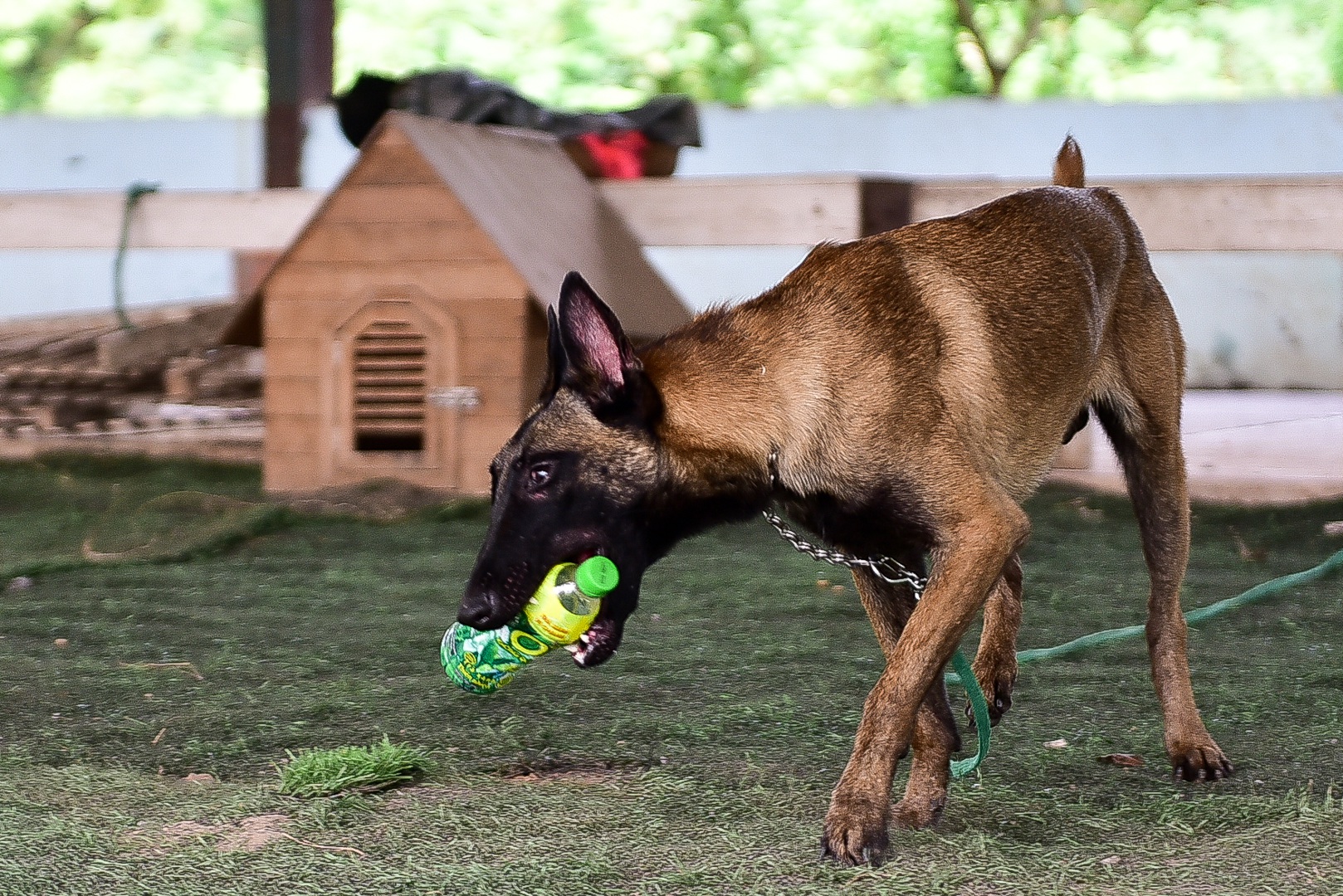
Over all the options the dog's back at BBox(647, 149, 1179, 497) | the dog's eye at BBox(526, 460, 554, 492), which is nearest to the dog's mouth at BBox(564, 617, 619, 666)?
the dog's eye at BBox(526, 460, 554, 492)

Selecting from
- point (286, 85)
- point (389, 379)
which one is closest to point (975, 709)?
point (389, 379)

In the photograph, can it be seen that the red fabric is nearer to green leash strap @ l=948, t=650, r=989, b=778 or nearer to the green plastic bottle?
the green plastic bottle

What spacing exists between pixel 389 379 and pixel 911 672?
4.68 metres

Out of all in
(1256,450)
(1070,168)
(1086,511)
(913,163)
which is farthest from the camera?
(913,163)

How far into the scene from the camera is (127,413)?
349 inches

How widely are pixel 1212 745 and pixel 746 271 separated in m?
12.4

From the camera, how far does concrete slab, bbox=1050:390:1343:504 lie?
7031 millimetres

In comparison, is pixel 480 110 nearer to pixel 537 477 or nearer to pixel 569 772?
pixel 569 772

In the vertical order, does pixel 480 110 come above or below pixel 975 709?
above

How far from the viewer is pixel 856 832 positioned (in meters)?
2.76

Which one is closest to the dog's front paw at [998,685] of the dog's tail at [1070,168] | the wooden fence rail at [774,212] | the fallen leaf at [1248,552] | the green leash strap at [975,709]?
the green leash strap at [975,709]

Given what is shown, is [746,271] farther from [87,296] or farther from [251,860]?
[251,860]

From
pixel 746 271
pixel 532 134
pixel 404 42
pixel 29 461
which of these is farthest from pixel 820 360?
pixel 404 42

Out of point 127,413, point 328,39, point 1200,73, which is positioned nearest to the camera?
point 127,413
